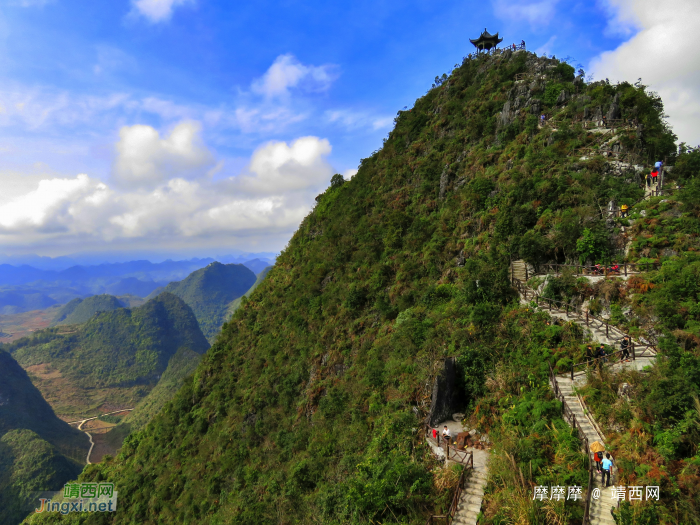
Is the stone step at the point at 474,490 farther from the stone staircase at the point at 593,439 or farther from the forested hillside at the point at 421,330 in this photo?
the stone staircase at the point at 593,439

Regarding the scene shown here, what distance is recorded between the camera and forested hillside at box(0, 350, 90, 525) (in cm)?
7144

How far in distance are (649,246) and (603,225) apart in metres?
2.53

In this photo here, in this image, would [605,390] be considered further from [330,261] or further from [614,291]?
[330,261]

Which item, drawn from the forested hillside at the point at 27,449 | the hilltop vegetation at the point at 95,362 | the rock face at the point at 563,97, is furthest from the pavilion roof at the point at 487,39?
the hilltop vegetation at the point at 95,362

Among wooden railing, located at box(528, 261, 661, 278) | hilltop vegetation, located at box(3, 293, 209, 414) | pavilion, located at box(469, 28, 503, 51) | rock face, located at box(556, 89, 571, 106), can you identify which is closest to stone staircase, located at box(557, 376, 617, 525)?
wooden railing, located at box(528, 261, 661, 278)

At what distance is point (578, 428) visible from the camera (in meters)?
10.1

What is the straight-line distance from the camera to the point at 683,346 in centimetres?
1045

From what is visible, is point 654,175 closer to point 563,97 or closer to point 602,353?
point 563,97

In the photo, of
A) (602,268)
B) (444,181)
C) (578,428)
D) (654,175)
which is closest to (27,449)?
(444,181)

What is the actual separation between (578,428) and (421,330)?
9048mm

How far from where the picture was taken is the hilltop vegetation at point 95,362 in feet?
506

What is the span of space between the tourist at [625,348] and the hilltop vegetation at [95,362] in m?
190

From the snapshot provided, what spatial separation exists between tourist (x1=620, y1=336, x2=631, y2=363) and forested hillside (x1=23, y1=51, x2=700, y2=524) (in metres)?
1.46

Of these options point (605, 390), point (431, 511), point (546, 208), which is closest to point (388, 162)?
point (546, 208)
